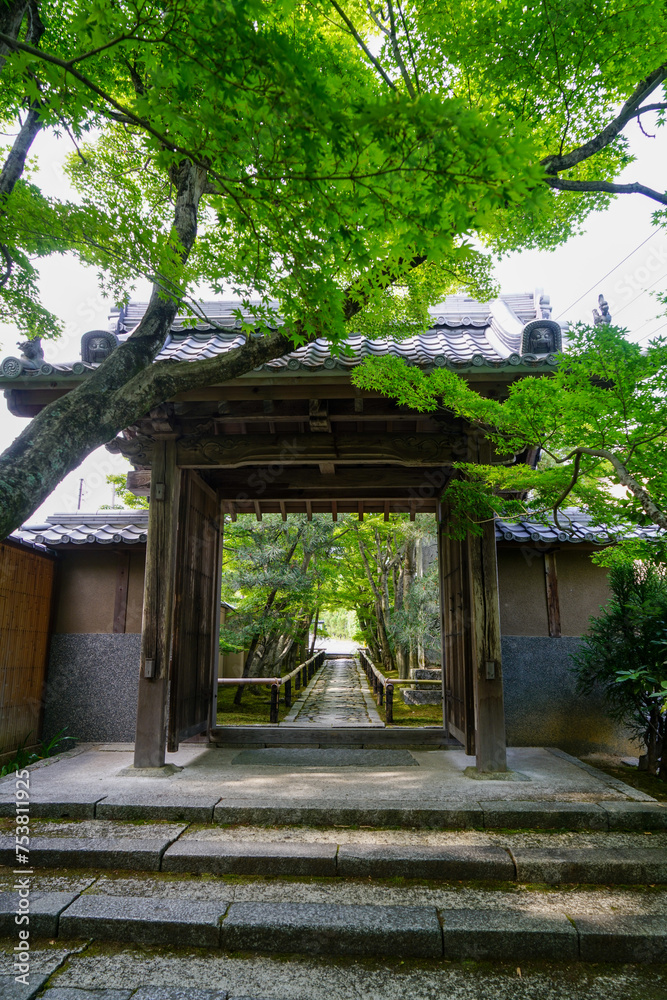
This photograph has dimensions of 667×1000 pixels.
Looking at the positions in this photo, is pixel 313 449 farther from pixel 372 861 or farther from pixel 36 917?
pixel 36 917

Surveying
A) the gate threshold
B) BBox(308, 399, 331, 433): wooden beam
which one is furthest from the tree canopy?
the gate threshold

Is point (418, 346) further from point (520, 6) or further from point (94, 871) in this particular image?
point (94, 871)

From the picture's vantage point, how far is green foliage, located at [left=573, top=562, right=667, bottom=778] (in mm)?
6242

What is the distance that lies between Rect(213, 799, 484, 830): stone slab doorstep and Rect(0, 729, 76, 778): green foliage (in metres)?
3.37

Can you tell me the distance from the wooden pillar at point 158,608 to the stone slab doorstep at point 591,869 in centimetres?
381

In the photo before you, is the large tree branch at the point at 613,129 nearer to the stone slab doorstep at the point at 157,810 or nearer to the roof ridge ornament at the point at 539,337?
the roof ridge ornament at the point at 539,337

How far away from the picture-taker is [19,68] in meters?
2.74

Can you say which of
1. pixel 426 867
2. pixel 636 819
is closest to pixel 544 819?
pixel 636 819

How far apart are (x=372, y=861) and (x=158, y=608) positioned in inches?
135

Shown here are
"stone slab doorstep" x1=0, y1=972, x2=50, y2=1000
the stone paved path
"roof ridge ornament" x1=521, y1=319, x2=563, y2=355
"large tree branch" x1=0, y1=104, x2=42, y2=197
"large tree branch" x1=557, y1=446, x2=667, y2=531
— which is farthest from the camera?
the stone paved path

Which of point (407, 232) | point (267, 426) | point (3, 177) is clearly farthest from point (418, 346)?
point (3, 177)

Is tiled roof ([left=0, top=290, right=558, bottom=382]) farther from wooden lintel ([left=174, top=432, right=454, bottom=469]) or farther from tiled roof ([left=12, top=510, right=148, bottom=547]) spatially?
tiled roof ([left=12, top=510, right=148, bottom=547])

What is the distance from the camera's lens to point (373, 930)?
362cm

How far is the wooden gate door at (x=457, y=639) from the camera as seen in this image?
22.4 ft
